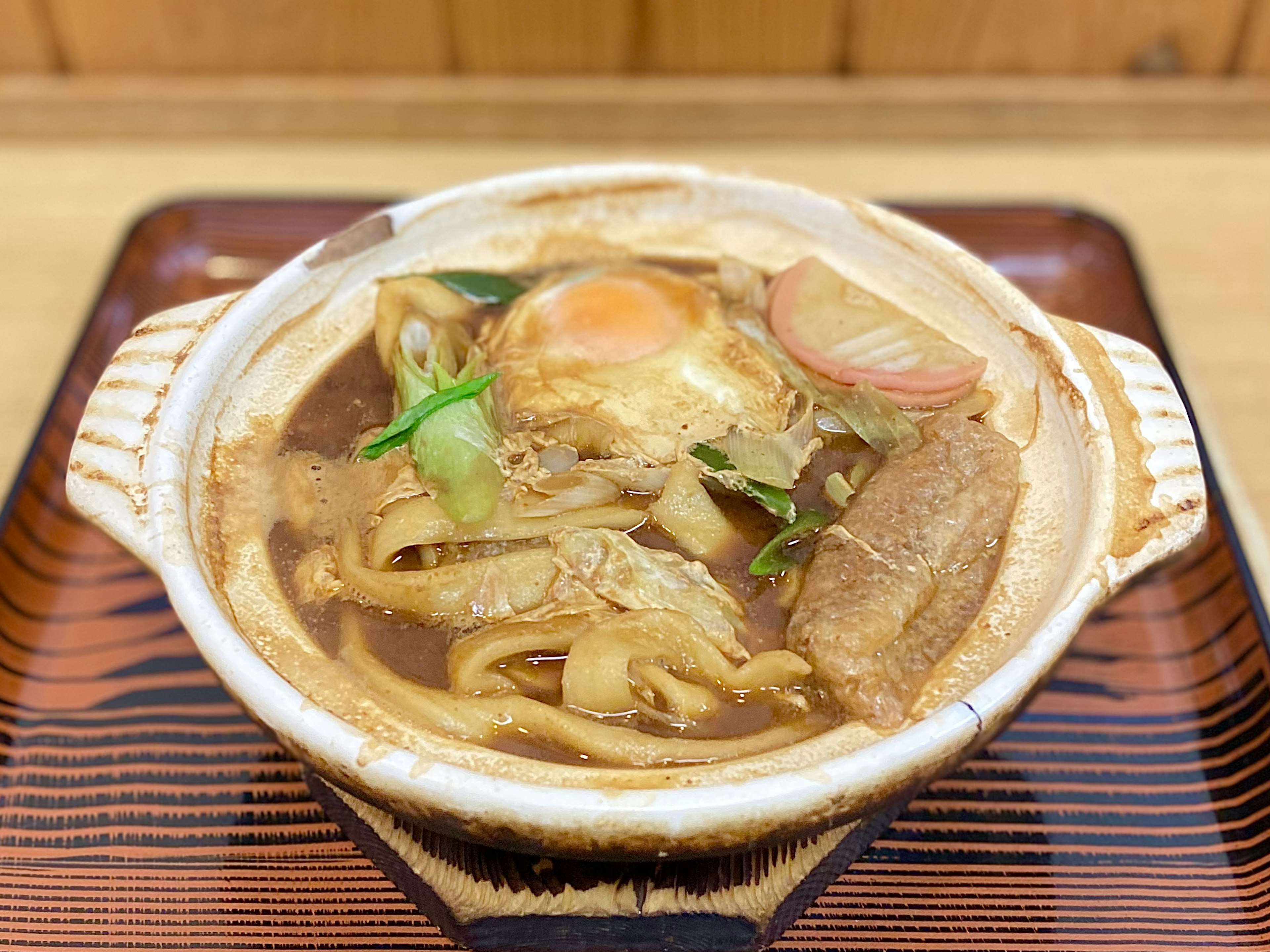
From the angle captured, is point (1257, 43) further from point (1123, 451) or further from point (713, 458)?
point (713, 458)

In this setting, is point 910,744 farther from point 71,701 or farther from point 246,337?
point 71,701

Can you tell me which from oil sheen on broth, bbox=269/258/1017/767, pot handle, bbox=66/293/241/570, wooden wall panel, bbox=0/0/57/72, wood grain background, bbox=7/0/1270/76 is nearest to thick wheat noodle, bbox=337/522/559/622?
oil sheen on broth, bbox=269/258/1017/767

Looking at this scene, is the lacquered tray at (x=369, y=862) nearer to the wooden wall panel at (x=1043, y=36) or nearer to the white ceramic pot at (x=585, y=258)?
the white ceramic pot at (x=585, y=258)

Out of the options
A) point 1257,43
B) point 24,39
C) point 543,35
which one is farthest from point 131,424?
point 1257,43

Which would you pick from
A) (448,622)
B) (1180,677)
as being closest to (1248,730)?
(1180,677)

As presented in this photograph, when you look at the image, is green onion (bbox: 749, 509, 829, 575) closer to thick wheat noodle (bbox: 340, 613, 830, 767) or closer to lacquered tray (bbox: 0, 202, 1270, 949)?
thick wheat noodle (bbox: 340, 613, 830, 767)

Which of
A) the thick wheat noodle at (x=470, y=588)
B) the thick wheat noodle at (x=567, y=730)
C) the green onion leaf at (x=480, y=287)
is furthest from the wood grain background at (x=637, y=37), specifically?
the thick wheat noodle at (x=567, y=730)
